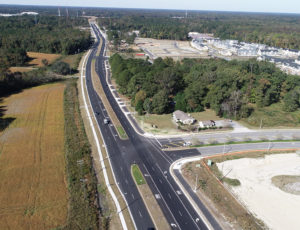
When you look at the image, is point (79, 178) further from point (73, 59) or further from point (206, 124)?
point (73, 59)

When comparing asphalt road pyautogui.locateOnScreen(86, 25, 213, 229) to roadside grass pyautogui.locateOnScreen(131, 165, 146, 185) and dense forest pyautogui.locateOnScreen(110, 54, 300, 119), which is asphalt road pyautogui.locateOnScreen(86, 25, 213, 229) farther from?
dense forest pyautogui.locateOnScreen(110, 54, 300, 119)

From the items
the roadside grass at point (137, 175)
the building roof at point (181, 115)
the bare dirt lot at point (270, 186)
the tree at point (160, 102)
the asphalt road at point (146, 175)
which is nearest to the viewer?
the asphalt road at point (146, 175)

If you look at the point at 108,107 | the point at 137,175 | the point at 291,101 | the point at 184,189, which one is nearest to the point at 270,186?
the point at 184,189

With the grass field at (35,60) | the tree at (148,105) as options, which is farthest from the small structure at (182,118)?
the grass field at (35,60)

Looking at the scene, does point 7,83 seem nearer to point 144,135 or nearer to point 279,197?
point 144,135

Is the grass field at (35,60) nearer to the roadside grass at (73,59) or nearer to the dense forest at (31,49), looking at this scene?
the dense forest at (31,49)
